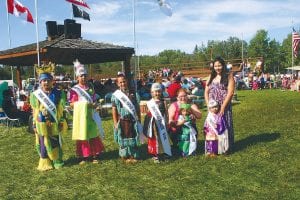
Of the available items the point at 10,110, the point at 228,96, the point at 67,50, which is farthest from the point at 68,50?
the point at 228,96

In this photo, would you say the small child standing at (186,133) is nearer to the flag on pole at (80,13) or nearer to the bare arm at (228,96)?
the bare arm at (228,96)

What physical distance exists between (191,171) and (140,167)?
2.97ft

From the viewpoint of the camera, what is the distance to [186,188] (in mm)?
5625

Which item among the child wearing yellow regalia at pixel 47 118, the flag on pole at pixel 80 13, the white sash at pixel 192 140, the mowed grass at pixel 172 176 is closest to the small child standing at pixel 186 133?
the white sash at pixel 192 140

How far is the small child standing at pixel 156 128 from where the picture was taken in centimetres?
700

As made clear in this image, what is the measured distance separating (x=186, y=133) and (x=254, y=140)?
1.96 m

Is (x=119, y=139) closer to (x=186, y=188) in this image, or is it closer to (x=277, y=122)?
(x=186, y=188)

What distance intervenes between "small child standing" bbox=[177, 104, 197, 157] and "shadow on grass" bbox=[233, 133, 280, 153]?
0.88 meters

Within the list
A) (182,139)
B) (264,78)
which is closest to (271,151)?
(182,139)

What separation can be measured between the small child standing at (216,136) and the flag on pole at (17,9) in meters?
11.0

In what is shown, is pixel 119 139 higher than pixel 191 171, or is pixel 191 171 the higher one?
pixel 119 139

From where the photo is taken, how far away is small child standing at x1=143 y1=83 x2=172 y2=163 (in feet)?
23.0

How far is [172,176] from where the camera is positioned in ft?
20.3

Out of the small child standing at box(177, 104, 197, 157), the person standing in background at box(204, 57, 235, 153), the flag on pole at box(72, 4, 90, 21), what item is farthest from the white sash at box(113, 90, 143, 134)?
the flag on pole at box(72, 4, 90, 21)
